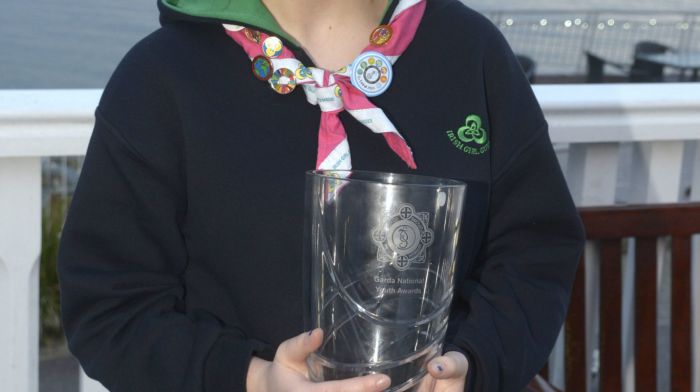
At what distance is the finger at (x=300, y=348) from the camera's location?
1184mm

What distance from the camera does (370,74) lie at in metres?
1.48

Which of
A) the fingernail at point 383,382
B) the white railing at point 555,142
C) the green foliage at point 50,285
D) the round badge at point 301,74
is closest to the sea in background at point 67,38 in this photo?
the green foliage at point 50,285

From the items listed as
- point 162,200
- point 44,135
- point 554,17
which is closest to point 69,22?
point 554,17

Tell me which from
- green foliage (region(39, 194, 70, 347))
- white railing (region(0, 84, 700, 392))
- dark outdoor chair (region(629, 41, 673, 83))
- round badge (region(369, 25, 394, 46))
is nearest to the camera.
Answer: round badge (region(369, 25, 394, 46))

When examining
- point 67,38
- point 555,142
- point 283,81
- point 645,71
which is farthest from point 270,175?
point 645,71

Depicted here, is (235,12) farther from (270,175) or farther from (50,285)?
(50,285)

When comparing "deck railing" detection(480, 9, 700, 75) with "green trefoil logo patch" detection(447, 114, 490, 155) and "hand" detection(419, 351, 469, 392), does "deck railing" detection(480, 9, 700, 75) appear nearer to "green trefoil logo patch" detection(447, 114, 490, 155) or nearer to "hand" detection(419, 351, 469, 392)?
"green trefoil logo patch" detection(447, 114, 490, 155)

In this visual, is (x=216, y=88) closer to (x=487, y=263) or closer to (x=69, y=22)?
(x=487, y=263)

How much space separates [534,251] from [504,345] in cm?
17

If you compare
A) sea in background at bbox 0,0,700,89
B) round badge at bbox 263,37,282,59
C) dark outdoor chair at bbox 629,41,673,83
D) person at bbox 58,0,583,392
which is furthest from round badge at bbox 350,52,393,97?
dark outdoor chair at bbox 629,41,673,83

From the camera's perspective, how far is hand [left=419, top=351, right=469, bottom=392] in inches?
47.6

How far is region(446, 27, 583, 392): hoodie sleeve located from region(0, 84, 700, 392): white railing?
0.73 metres

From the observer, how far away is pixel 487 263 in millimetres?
1626

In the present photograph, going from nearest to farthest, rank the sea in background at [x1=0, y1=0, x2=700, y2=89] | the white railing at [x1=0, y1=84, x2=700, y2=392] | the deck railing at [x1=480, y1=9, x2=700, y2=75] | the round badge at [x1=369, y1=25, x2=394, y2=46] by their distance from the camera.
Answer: the round badge at [x1=369, y1=25, x2=394, y2=46] < the white railing at [x1=0, y1=84, x2=700, y2=392] < the sea in background at [x1=0, y1=0, x2=700, y2=89] < the deck railing at [x1=480, y1=9, x2=700, y2=75]
